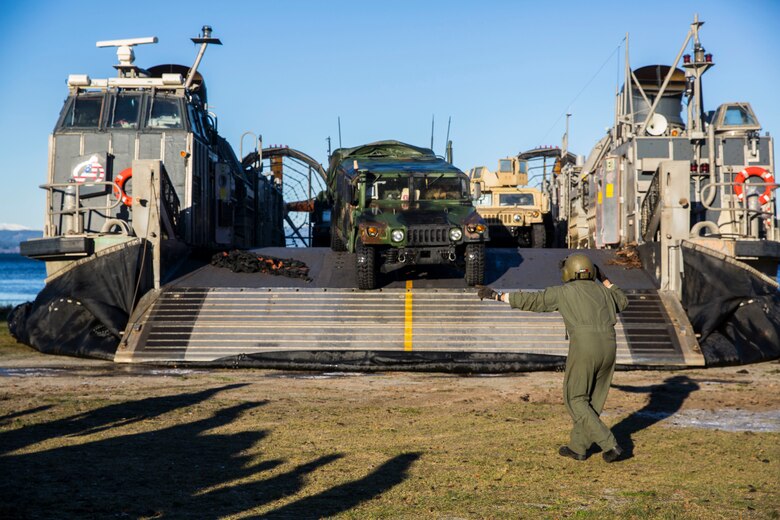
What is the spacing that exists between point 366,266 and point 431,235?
46.1 inches

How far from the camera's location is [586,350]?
812 cm

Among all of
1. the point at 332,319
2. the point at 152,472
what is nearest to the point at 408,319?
the point at 332,319

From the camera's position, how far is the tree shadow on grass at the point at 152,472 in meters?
6.34

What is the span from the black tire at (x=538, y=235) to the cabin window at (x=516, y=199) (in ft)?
2.27

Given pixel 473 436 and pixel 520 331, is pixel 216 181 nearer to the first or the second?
pixel 520 331

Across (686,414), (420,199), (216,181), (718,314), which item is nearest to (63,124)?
(216,181)

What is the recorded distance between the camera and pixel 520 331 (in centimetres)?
1512

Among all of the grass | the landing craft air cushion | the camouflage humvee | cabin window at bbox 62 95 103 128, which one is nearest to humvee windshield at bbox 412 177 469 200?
the camouflage humvee

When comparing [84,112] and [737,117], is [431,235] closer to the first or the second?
[84,112]

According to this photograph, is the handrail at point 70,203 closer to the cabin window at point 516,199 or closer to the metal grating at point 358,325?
the metal grating at point 358,325

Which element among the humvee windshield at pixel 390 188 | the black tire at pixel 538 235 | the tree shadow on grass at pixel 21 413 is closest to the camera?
the tree shadow on grass at pixel 21 413

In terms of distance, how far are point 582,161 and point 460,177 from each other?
39.3 ft

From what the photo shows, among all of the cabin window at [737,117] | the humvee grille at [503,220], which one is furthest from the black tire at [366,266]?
the cabin window at [737,117]

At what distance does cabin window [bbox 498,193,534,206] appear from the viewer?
2695cm
